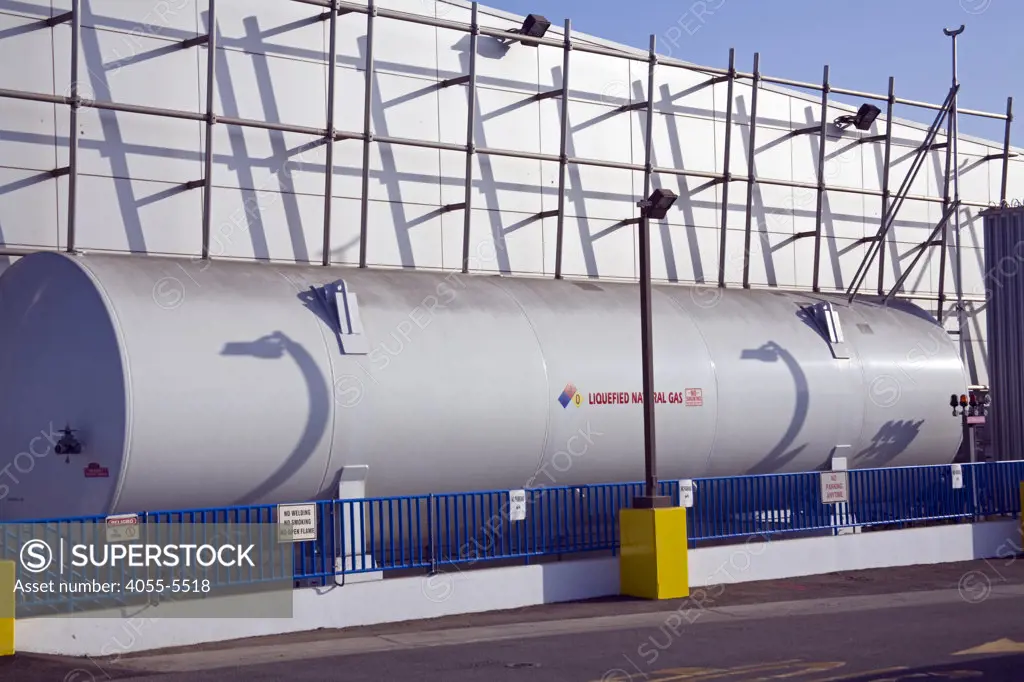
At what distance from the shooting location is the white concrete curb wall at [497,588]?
44.3ft

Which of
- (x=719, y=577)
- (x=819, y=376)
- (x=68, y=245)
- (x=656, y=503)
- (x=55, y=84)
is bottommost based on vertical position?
(x=719, y=577)

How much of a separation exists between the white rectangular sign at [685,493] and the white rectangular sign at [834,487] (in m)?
3.25

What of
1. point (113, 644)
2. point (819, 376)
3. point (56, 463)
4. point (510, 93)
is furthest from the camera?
point (510, 93)

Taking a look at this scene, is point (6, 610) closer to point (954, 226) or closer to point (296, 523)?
point (296, 523)

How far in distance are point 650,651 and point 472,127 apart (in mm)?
11517

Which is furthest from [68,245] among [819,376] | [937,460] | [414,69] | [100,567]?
[937,460]

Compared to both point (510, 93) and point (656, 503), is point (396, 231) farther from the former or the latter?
point (656, 503)

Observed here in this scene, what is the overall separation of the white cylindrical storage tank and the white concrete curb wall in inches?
57.8

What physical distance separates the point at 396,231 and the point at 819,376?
789 centimetres

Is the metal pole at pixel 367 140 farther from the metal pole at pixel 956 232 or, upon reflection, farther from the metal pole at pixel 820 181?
the metal pole at pixel 956 232

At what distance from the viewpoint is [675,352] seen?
20172 mm

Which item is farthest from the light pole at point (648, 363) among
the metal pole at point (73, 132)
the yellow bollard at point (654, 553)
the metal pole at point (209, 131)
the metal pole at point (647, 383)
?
the metal pole at point (73, 132)

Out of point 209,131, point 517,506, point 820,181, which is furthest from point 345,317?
point 820,181

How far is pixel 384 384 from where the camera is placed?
1669cm
